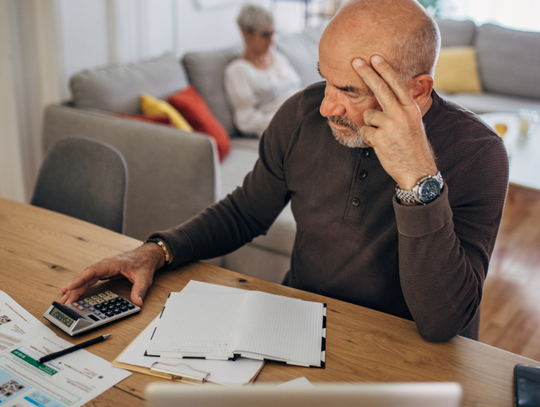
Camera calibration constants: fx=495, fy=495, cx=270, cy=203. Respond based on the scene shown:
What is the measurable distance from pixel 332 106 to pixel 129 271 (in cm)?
52

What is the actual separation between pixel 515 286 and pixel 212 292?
77.4 inches

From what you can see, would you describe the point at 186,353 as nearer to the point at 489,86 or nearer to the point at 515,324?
the point at 515,324

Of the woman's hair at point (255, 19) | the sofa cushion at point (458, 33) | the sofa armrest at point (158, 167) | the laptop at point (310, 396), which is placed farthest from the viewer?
the sofa cushion at point (458, 33)

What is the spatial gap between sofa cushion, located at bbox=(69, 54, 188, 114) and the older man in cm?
132

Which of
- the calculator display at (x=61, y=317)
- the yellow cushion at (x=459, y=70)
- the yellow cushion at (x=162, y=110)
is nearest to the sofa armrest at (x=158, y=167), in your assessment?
the yellow cushion at (x=162, y=110)

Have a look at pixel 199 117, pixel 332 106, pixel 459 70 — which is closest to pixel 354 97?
pixel 332 106

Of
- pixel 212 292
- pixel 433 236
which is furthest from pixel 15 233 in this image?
pixel 433 236

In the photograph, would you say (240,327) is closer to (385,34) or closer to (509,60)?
(385,34)

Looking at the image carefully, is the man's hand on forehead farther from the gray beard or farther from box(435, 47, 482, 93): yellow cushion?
box(435, 47, 482, 93): yellow cushion

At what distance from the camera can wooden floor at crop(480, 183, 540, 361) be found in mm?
2045

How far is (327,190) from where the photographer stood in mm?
1125

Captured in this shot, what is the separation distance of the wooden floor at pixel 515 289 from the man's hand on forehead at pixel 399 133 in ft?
4.63

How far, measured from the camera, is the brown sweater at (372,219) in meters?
0.87

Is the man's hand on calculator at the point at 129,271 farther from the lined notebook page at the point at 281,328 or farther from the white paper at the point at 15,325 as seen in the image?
the lined notebook page at the point at 281,328
